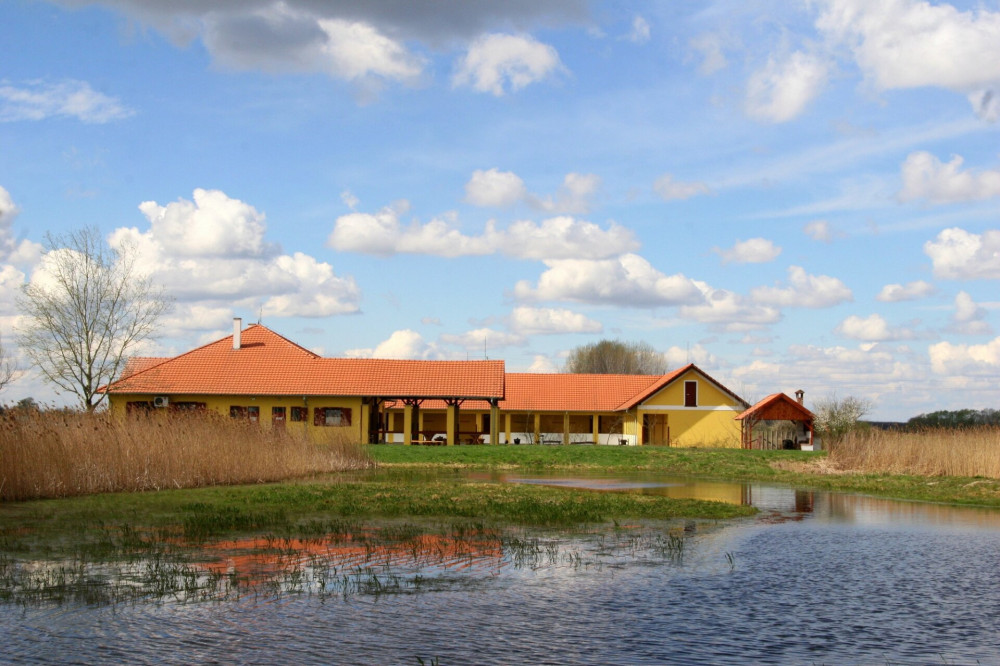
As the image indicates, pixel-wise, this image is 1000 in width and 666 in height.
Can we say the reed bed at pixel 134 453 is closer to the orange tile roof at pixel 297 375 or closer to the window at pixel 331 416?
the orange tile roof at pixel 297 375

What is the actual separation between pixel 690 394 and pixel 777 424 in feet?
16.3

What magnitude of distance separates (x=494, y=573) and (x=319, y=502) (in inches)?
332

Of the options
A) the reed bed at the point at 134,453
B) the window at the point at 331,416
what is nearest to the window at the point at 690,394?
the window at the point at 331,416

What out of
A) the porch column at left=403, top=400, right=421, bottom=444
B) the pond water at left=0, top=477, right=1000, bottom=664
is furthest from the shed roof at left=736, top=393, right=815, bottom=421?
the pond water at left=0, top=477, right=1000, bottom=664

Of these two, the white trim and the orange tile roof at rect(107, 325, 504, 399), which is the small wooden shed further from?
the orange tile roof at rect(107, 325, 504, 399)

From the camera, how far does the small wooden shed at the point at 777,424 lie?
1929 inches

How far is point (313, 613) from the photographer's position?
9617mm

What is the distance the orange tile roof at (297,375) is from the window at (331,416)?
119 centimetres

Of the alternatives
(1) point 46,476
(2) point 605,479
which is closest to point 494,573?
(1) point 46,476

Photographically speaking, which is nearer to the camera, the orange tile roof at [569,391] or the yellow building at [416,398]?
the yellow building at [416,398]

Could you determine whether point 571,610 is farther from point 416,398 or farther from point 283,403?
point 283,403

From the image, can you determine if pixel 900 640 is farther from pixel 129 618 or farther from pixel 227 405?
pixel 227 405

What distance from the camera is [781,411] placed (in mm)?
49438

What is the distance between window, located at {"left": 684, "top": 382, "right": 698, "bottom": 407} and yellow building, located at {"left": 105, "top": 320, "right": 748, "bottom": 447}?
2.1 inches
